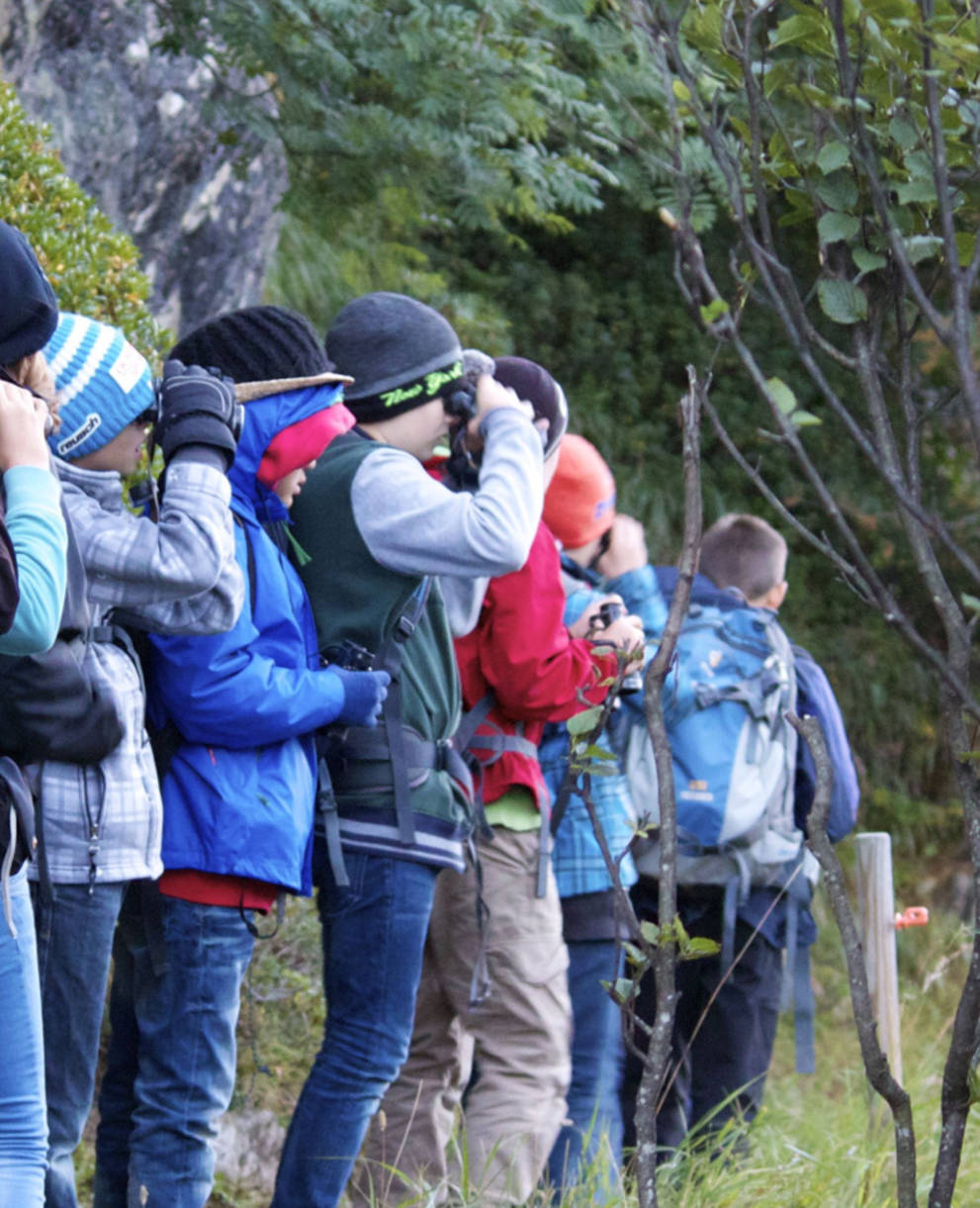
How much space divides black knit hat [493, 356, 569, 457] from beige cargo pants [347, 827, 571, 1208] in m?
0.92

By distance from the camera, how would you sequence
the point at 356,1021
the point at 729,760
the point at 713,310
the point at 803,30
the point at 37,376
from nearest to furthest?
the point at 803,30 < the point at 713,310 < the point at 37,376 < the point at 356,1021 < the point at 729,760

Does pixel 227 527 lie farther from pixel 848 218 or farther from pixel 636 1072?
pixel 636 1072

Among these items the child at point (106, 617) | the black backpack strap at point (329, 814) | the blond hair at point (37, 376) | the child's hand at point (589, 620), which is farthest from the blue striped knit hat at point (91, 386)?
the child's hand at point (589, 620)

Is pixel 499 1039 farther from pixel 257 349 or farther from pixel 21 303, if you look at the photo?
pixel 21 303

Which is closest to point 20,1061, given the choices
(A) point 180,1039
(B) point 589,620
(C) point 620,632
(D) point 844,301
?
(A) point 180,1039

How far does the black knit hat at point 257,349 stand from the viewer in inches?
118

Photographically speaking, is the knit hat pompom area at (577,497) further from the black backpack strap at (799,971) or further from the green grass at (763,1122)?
the green grass at (763,1122)

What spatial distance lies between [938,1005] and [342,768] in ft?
18.6

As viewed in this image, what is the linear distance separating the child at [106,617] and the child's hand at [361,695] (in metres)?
0.26

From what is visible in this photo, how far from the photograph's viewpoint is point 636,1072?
4328 mm

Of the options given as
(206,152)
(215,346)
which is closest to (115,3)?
(206,152)

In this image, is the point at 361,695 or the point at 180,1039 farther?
the point at 361,695

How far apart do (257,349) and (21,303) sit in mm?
765

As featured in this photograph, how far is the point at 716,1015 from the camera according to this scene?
4156 millimetres
